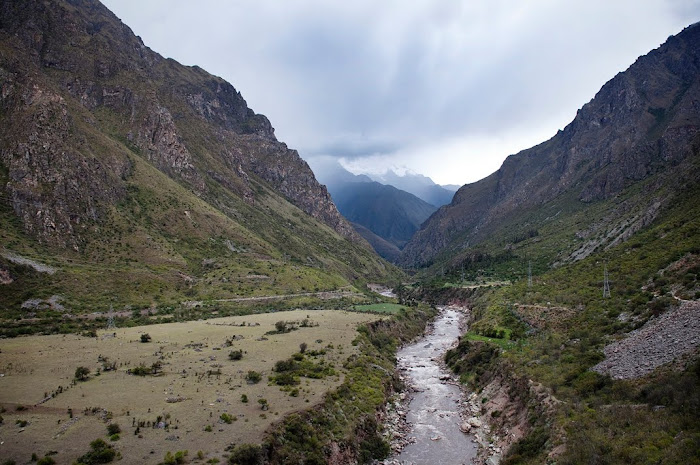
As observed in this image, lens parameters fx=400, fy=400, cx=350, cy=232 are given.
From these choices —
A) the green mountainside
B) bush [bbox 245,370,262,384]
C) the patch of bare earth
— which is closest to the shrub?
bush [bbox 245,370,262,384]

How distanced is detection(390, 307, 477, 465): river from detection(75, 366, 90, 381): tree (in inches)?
1197

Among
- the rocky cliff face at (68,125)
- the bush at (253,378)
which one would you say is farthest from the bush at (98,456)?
the rocky cliff face at (68,125)

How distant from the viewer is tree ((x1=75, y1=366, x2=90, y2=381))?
127 ft

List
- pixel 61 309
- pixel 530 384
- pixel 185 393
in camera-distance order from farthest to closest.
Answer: pixel 61 309 < pixel 530 384 < pixel 185 393

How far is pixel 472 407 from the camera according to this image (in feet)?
157

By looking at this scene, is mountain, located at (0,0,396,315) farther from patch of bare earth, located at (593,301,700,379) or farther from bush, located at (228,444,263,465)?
patch of bare earth, located at (593,301,700,379)

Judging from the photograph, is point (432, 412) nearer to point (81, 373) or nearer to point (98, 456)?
point (98, 456)

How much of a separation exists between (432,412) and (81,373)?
37603 millimetres

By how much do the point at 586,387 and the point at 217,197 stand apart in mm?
189264

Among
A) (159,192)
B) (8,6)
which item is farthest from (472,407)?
(8,6)

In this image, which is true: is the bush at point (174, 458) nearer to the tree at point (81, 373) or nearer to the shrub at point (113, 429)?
the shrub at point (113, 429)

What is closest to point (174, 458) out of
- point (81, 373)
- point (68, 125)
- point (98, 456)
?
point (98, 456)

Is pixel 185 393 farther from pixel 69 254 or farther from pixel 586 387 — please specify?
pixel 69 254

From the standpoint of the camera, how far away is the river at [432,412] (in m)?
36.3
